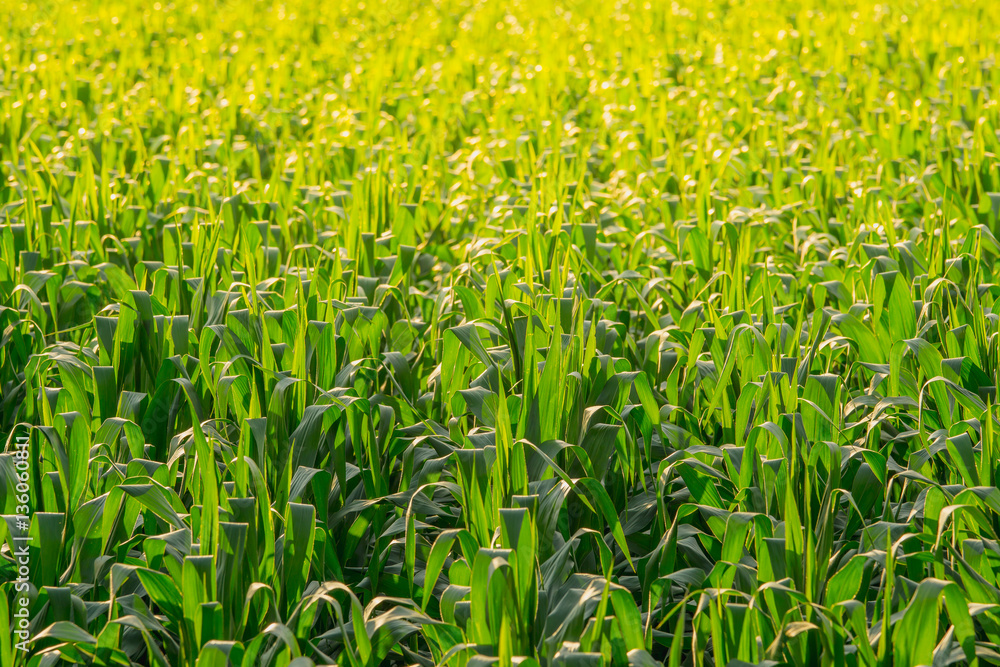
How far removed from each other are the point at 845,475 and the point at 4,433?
2295 millimetres

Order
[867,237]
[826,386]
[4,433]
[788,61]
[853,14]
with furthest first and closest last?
[853,14] < [788,61] < [867,237] < [4,433] < [826,386]

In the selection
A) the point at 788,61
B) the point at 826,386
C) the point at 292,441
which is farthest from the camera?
the point at 788,61

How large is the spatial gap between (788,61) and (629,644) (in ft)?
20.6

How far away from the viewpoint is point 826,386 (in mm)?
2342

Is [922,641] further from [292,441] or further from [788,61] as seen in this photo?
[788,61]

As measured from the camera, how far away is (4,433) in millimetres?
2547

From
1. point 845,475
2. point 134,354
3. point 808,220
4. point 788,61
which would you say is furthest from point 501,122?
point 845,475

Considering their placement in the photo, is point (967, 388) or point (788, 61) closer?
point (967, 388)

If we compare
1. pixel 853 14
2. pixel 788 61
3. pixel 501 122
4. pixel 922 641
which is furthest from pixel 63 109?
pixel 853 14

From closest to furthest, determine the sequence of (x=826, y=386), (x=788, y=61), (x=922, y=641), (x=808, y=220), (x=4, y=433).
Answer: (x=922, y=641) → (x=826, y=386) → (x=4, y=433) → (x=808, y=220) → (x=788, y=61)

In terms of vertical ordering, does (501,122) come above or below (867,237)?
above

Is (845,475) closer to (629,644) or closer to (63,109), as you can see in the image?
(629,644)

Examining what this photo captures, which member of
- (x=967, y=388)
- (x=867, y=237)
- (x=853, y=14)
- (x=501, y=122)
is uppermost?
(x=853, y=14)

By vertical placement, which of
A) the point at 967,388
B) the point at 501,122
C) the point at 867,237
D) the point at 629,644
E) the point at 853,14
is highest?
the point at 853,14
